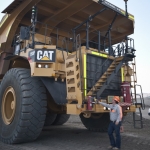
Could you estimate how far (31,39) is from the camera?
5.37 m

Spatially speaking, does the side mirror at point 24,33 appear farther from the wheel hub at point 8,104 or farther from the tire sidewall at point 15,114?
the wheel hub at point 8,104

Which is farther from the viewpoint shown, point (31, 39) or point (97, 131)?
point (97, 131)

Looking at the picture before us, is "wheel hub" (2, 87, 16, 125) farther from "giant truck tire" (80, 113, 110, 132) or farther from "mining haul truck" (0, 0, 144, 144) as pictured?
"giant truck tire" (80, 113, 110, 132)

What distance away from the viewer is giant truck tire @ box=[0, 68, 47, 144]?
446 cm

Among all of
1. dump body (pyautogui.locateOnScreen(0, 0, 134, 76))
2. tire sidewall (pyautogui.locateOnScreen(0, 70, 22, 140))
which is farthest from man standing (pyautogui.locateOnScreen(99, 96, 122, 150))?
dump body (pyautogui.locateOnScreen(0, 0, 134, 76))

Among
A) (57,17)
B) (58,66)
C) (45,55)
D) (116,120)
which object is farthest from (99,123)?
(57,17)

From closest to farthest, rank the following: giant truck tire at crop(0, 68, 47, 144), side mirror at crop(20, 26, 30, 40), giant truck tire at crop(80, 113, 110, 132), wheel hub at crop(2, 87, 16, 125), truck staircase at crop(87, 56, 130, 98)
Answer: giant truck tire at crop(0, 68, 47, 144), truck staircase at crop(87, 56, 130, 98), side mirror at crop(20, 26, 30, 40), wheel hub at crop(2, 87, 16, 125), giant truck tire at crop(80, 113, 110, 132)

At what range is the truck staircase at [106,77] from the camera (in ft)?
15.8

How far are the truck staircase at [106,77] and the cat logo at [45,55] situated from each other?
1202mm

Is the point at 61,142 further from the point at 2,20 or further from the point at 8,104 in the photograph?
the point at 2,20

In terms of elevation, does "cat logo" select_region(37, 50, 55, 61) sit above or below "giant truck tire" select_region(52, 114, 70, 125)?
above

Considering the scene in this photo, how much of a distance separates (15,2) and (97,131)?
4628mm

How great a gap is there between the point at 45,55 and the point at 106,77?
1651 mm

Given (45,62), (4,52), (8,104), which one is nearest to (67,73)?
(45,62)
